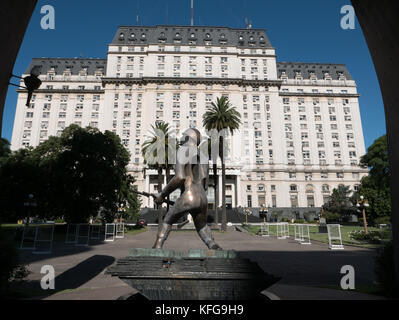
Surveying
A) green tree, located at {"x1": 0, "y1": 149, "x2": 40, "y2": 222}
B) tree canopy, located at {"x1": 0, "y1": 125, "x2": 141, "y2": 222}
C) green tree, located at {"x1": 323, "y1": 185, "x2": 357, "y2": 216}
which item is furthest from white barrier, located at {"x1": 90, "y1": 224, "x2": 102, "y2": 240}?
green tree, located at {"x1": 323, "y1": 185, "x2": 357, "y2": 216}

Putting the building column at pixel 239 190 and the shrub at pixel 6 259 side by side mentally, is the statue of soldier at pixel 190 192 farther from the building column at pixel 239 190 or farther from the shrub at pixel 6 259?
the building column at pixel 239 190

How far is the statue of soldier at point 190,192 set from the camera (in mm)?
5930

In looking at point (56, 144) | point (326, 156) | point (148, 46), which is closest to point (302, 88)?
point (326, 156)

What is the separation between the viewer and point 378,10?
5562mm

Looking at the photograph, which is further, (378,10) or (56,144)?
(56,144)

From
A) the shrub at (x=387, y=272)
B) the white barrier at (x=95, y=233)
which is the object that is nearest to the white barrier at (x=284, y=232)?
the shrub at (x=387, y=272)

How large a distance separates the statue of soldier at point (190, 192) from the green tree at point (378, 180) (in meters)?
49.4

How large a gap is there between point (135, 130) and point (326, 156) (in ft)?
187

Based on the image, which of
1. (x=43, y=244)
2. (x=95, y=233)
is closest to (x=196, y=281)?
(x=43, y=244)

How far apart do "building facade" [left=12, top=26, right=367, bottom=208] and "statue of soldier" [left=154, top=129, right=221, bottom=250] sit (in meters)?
57.8

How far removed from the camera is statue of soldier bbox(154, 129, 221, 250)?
593 cm
